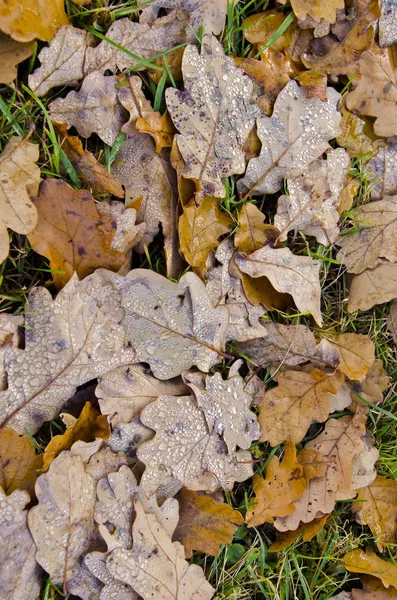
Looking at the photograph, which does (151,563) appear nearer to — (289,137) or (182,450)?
(182,450)

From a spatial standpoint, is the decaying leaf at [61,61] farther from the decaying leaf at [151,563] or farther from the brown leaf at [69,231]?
the decaying leaf at [151,563]

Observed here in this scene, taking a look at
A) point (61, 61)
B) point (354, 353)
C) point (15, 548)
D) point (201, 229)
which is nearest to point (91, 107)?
point (61, 61)

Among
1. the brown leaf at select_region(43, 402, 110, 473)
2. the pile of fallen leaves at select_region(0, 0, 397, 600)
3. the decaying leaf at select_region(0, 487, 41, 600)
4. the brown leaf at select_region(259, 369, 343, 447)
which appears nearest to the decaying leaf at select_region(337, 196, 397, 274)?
the pile of fallen leaves at select_region(0, 0, 397, 600)

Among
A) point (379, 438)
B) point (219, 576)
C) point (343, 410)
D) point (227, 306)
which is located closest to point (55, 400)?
point (227, 306)

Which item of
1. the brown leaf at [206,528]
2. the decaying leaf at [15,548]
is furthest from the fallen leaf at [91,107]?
the brown leaf at [206,528]

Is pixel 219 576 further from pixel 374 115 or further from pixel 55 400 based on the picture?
pixel 374 115

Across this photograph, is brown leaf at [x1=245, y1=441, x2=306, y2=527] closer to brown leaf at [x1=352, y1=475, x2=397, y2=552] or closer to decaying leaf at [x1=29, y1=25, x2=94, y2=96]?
brown leaf at [x1=352, y1=475, x2=397, y2=552]
